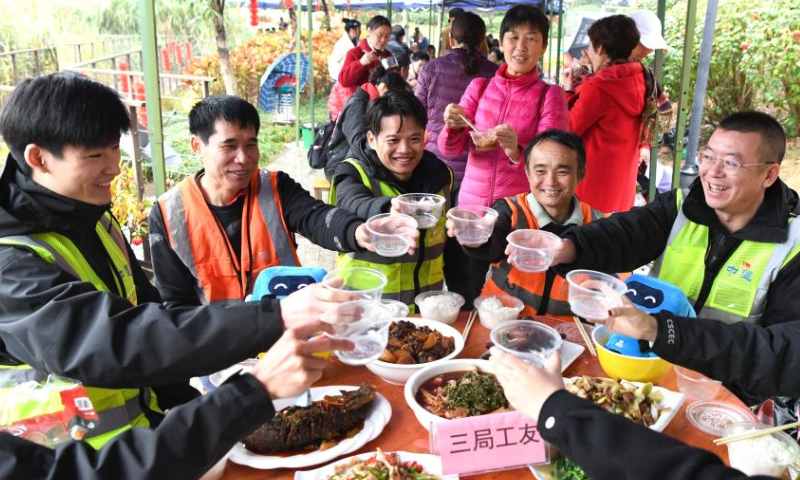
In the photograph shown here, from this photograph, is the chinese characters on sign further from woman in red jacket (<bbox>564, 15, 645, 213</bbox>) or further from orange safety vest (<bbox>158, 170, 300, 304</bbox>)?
woman in red jacket (<bbox>564, 15, 645, 213</bbox>)

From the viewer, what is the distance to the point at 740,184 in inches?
105

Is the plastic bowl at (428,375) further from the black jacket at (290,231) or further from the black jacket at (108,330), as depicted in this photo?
the black jacket at (290,231)

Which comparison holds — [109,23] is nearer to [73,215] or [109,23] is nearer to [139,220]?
[139,220]

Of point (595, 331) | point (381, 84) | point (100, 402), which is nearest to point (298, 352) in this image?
point (100, 402)

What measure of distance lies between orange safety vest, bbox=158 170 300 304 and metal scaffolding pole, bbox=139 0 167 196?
1098mm

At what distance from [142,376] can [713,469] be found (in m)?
1.59

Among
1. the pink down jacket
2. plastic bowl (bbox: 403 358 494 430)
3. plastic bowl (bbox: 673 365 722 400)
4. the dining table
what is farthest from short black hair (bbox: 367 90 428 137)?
plastic bowl (bbox: 673 365 722 400)

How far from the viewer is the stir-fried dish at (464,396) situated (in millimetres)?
2049

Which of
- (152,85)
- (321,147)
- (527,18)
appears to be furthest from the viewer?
(321,147)

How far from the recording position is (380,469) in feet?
5.92

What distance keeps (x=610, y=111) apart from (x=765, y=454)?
373 cm

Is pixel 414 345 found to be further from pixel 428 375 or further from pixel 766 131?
pixel 766 131

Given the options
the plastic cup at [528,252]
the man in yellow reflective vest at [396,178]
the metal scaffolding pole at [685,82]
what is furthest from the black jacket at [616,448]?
the metal scaffolding pole at [685,82]

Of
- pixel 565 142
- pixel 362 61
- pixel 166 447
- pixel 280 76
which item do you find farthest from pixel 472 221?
pixel 280 76
